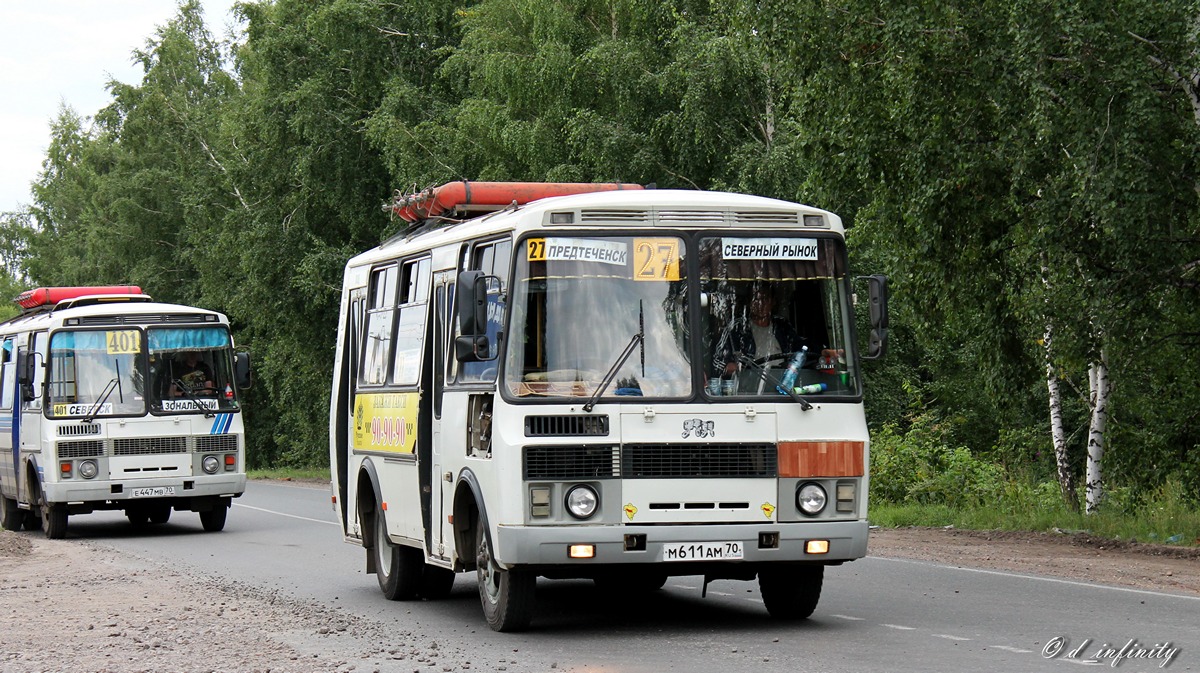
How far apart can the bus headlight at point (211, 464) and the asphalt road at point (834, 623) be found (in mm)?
5912

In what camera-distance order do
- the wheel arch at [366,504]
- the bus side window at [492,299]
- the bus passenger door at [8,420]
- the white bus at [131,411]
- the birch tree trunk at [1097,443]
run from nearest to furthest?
the bus side window at [492,299] → the wheel arch at [366,504] → the birch tree trunk at [1097,443] → the white bus at [131,411] → the bus passenger door at [8,420]

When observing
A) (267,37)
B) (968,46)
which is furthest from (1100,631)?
(267,37)

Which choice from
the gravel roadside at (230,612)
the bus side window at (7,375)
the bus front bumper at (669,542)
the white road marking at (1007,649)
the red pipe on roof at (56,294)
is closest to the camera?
the white road marking at (1007,649)

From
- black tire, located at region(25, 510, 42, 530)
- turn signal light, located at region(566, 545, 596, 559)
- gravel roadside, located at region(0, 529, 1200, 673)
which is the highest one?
turn signal light, located at region(566, 545, 596, 559)

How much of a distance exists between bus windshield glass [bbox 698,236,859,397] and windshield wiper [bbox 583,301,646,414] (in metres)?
0.40

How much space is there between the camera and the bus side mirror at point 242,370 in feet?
78.6

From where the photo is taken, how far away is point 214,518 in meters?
24.8

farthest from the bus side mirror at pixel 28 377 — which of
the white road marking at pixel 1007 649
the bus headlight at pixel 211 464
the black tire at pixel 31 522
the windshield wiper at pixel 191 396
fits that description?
the white road marking at pixel 1007 649

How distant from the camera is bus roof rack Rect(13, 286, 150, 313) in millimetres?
26141

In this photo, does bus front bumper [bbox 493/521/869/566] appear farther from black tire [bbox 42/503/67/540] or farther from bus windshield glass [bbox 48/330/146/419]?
black tire [bbox 42/503/67/540]

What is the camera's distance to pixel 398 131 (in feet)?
150

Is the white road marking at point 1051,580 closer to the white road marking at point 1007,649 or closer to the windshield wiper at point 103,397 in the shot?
the white road marking at point 1007,649

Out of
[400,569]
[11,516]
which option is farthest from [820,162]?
[11,516]

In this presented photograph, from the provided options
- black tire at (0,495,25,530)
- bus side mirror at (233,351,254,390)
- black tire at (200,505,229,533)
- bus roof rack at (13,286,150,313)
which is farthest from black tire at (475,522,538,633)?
black tire at (0,495,25,530)
